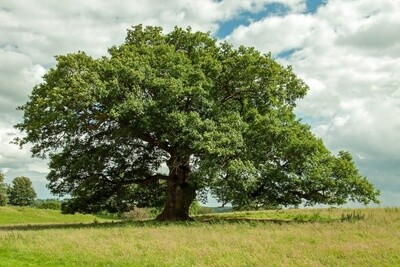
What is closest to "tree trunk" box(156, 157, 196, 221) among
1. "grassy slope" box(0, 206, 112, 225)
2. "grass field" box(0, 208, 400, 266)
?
"grass field" box(0, 208, 400, 266)

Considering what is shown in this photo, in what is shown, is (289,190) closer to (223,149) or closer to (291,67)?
(223,149)

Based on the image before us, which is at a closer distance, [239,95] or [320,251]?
[320,251]

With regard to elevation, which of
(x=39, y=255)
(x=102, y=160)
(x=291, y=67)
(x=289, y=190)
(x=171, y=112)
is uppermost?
(x=291, y=67)

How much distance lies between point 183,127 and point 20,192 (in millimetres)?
124982

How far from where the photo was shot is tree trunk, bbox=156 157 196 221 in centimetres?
3591

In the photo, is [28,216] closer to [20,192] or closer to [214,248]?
[214,248]

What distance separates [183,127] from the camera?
30.2m

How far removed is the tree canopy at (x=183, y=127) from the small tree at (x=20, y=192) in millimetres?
111531

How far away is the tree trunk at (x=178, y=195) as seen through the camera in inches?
1414

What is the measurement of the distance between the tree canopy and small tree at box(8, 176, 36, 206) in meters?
112

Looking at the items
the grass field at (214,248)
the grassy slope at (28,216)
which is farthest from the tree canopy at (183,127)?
the grassy slope at (28,216)

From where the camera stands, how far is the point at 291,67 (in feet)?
121

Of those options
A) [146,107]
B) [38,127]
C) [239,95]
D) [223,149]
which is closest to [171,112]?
[146,107]

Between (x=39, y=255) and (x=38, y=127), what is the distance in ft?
48.2
